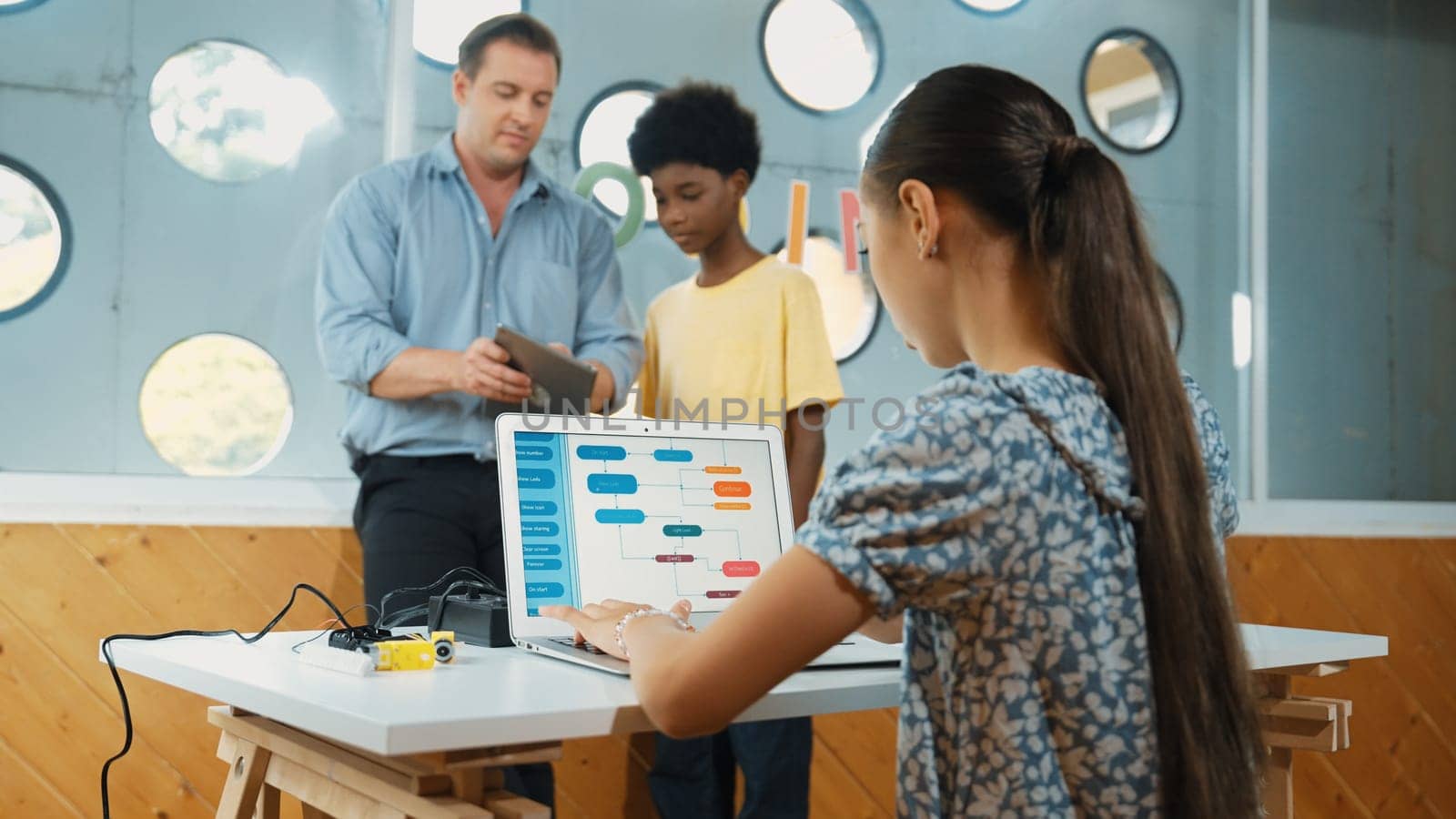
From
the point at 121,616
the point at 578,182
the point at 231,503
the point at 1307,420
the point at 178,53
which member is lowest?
the point at 121,616

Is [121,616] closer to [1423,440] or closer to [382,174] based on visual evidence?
[382,174]

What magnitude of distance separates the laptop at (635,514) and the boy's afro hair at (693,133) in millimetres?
1292

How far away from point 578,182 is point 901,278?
172cm

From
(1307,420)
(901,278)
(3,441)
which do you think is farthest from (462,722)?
(1307,420)

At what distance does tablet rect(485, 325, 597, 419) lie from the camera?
1.97 m

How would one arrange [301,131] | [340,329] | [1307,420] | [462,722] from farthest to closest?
[1307,420]
[301,131]
[340,329]
[462,722]

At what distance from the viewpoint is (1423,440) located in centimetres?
374

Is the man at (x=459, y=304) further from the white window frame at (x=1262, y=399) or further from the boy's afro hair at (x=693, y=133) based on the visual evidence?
the white window frame at (x=1262, y=399)

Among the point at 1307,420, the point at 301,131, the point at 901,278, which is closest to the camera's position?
the point at 901,278

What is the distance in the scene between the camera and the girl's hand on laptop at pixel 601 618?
120 centimetres

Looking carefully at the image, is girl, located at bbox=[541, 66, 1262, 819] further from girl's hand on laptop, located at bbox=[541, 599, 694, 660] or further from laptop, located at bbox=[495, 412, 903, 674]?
laptop, located at bbox=[495, 412, 903, 674]

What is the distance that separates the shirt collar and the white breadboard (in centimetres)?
136

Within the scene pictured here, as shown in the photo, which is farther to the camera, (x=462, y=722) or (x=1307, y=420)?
(x=1307, y=420)

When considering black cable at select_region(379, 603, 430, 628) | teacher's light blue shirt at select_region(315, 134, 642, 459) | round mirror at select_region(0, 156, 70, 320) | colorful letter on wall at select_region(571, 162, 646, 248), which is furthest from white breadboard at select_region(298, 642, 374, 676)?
colorful letter on wall at select_region(571, 162, 646, 248)
